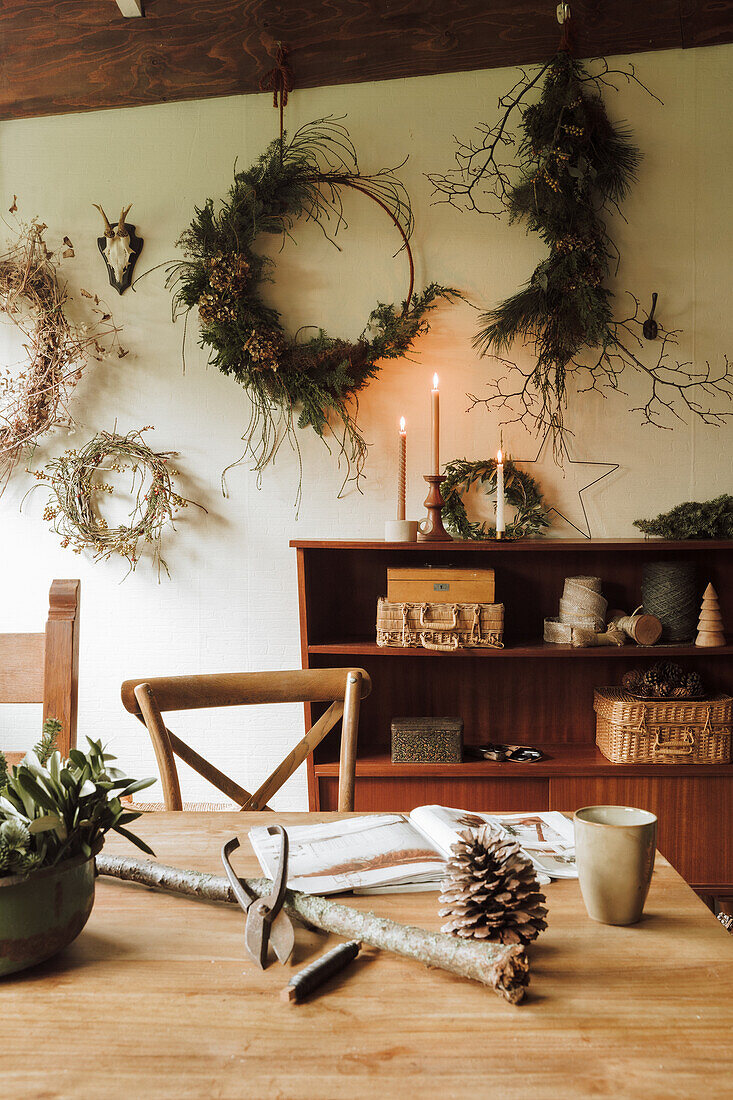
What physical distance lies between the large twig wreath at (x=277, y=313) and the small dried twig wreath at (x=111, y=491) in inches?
12.7

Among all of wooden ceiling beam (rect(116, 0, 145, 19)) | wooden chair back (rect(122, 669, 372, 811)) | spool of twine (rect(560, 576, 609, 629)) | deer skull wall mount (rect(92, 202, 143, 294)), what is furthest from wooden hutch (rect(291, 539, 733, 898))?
wooden ceiling beam (rect(116, 0, 145, 19))

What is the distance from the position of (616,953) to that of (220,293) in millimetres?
2215

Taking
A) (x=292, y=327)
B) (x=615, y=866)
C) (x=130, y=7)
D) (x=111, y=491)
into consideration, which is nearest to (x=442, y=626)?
(x=292, y=327)

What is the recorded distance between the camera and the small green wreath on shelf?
2596 mm

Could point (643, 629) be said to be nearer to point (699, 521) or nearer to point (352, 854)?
point (699, 521)

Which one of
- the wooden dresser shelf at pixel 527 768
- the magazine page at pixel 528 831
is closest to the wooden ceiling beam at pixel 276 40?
the wooden dresser shelf at pixel 527 768

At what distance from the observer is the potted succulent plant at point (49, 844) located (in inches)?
30.9

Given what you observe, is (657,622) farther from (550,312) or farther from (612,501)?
(550,312)

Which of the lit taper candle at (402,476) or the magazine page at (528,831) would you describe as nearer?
the magazine page at (528,831)

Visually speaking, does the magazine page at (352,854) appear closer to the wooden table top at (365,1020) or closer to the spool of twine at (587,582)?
the wooden table top at (365,1020)

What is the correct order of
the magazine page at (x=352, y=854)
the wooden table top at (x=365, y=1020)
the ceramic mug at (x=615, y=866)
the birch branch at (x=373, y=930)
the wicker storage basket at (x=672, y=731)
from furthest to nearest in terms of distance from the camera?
the wicker storage basket at (x=672, y=731) → the magazine page at (x=352, y=854) → the ceramic mug at (x=615, y=866) → the birch branch at (x=373, y=930) → the wooden table top at (x=365, y=1020)

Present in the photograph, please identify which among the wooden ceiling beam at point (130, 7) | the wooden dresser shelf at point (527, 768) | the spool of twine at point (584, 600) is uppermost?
the wooden ceiling beam at point (130, 7)

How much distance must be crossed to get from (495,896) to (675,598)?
1.73 metres

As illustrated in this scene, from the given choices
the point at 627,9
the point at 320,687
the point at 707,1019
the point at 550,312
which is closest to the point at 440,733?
the point at 320,687
